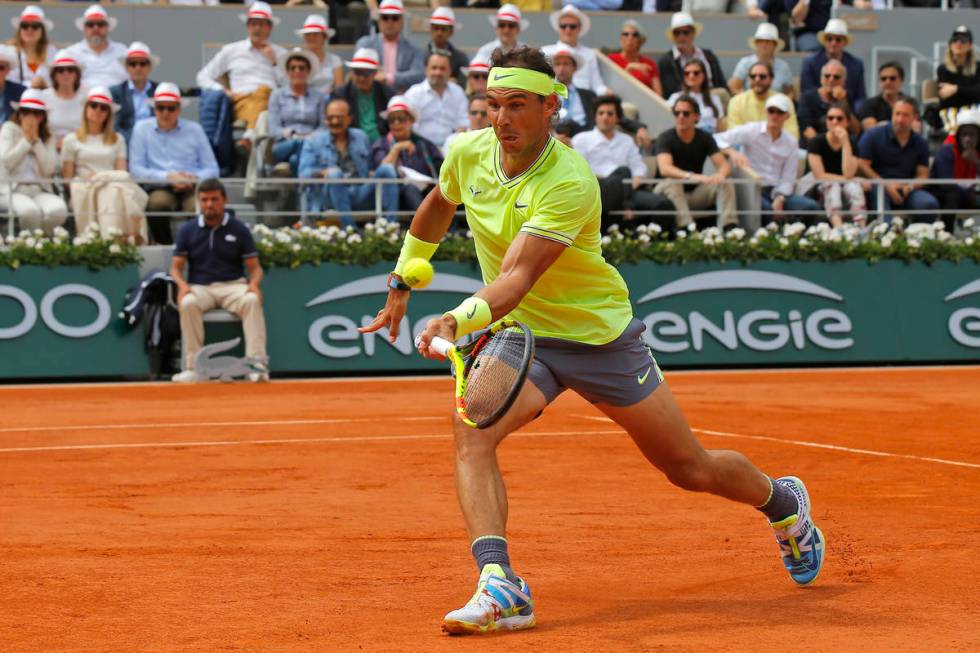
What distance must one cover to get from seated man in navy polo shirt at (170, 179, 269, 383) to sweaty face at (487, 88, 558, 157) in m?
10.2

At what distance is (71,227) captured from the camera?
16.1 metres

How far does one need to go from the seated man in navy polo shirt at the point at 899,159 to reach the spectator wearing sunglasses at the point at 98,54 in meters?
8.69

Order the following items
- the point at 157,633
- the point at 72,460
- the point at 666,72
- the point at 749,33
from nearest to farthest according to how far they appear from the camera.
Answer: the point at 157,633 → the point at 72,460 → the point at 666,72 → the point at 749,33

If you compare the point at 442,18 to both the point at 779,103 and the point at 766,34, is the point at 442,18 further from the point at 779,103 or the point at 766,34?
the point at 766,34

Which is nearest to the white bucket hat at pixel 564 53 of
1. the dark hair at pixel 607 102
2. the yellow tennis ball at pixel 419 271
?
the dark hair at pixel 607 102

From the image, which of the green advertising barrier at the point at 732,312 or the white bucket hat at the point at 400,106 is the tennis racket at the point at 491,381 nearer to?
the green advertising barrier at the point at 732,312

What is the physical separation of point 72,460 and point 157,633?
16.9ft

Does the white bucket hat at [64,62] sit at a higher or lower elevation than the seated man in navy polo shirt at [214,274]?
higher

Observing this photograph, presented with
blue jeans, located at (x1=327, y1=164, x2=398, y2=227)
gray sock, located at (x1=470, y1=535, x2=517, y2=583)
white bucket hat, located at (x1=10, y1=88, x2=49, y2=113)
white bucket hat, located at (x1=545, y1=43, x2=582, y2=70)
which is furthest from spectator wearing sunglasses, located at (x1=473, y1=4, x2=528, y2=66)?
gray sock, located at (x1=470, y1=535, x2=517, y2=583)

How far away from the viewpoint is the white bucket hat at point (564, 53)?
1767 cm

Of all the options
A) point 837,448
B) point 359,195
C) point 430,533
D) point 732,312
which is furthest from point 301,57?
point 430,533

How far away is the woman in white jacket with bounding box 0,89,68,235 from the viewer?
15438 millimetres

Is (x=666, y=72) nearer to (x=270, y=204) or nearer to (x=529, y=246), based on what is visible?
(x=270, y=204)

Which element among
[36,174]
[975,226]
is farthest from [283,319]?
[975,226]
